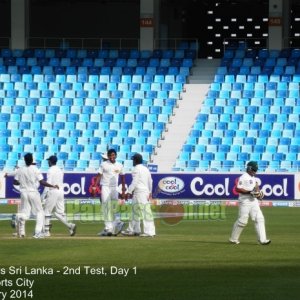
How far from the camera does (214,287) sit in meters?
16.1

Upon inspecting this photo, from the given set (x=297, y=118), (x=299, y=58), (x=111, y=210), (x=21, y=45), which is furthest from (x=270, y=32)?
(x=111, y=210)

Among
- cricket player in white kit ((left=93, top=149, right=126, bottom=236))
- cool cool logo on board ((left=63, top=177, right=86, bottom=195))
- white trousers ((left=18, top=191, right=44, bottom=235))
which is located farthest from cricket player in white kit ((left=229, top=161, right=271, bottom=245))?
cool cool logo on board ((left=63, top=177, right=86, bottom=195))

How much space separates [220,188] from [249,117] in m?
6.69

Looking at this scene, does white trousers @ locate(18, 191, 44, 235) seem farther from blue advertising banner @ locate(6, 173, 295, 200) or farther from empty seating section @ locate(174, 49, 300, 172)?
empty seating section @ locate(174, 49, 300, 172)

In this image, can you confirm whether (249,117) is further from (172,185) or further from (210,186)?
(172,185)

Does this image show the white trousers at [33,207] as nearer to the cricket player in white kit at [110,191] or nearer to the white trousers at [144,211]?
the cricket player in white kit at [110,191]

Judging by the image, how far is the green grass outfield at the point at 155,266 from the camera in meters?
15.4

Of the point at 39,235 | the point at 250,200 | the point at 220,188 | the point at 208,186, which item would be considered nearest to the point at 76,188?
the point at 208,186

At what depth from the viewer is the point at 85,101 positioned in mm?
48031

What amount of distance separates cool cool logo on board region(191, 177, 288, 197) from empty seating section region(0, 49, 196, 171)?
14.9 ft

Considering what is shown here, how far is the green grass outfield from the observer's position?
50.6 ft

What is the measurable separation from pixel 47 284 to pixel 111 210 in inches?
363

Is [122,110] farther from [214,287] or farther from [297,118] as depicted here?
[214,287]

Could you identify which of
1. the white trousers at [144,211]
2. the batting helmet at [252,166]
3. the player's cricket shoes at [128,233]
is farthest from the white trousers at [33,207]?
the batting helmet at [252,166]
